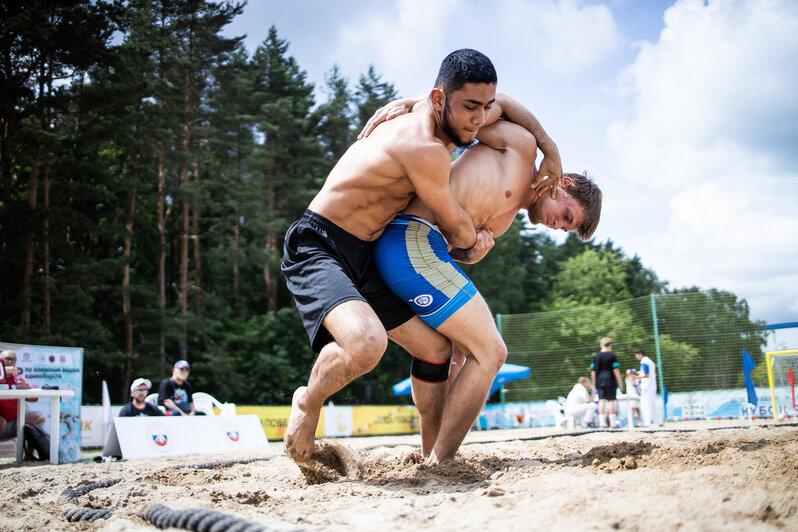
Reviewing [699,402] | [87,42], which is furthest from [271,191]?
[699,402]

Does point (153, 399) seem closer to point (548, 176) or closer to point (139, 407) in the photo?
point (139, 407)

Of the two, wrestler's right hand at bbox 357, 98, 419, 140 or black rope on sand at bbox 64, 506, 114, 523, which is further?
wrestler's right hand at bbox 357, 98, 419, 140

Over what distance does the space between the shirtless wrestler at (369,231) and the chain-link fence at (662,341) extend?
13.0 metres

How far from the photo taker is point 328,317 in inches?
104

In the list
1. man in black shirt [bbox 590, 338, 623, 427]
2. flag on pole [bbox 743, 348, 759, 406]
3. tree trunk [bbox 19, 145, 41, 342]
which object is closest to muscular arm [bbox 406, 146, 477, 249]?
man in black shirt [bbox 590, 338, 623, 427]

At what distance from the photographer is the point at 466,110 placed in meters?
2.83

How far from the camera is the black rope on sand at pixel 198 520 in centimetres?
155

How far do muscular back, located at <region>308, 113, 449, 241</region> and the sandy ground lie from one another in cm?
113

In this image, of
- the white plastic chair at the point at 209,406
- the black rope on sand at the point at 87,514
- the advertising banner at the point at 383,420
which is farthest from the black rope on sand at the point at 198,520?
the advertising banner at the point at 383,420

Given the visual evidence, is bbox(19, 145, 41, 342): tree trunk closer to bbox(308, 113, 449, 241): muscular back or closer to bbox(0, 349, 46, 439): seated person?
bbox(0, 349, 46, 439): seated person

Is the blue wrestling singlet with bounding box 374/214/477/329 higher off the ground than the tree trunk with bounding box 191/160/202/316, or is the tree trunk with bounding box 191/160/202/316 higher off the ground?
the tree trunk with bounding box 191/160/202/316

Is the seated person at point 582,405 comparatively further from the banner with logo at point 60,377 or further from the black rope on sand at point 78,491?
the black rope on sand at point 78,491

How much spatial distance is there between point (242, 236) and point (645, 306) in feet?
57.9

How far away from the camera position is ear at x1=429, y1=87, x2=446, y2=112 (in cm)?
289
